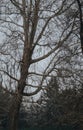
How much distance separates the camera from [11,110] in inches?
740

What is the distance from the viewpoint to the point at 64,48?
64.3 ft

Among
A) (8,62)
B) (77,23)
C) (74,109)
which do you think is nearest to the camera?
(8,62)

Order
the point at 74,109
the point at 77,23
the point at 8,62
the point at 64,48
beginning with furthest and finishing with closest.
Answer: the point at 74,109
the point at 77,23
the point at 64,48
the point at 8,62

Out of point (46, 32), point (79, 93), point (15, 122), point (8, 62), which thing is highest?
point (46, 32)

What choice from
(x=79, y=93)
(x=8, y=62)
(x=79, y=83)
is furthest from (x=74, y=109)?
(x=8, y=62)

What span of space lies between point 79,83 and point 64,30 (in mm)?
2965

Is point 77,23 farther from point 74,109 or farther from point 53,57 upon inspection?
point 74,109

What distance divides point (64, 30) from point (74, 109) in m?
5.46

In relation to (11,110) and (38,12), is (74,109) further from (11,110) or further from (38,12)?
(38,12)

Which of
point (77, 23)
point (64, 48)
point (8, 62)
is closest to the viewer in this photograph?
point (8, 62)

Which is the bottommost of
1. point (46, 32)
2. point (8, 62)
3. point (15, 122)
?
point (15, 122)

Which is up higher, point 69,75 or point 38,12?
point 38,12

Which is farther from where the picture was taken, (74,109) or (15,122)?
(74,109)

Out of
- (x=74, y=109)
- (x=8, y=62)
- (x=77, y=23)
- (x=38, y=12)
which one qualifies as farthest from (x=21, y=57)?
(x=74, y=109)
